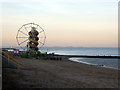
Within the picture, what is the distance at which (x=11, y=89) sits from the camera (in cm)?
1036

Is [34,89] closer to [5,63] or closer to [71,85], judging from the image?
[71,85]

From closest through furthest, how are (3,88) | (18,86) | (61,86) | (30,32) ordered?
(3,88), (18,86), (61,86), (30,32)

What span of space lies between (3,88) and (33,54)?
109ft

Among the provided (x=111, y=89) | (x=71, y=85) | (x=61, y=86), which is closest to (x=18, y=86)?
(x=61, y=86)

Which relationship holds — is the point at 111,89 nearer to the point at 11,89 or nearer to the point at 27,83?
the point at 27,83

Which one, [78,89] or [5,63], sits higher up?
[5,63]

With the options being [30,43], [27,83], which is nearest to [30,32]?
[30,43]

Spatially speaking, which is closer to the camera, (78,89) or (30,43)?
(78,89)

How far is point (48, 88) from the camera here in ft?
36.5

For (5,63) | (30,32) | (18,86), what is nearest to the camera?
(18,86)

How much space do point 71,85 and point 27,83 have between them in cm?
342

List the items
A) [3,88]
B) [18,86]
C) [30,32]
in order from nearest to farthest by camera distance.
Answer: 1. [3,88]
2. [18,86]
3. [30,32]

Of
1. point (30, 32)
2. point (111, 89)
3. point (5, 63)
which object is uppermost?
point (30, 32)

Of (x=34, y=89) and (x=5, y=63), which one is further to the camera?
(x=5, y=63)
